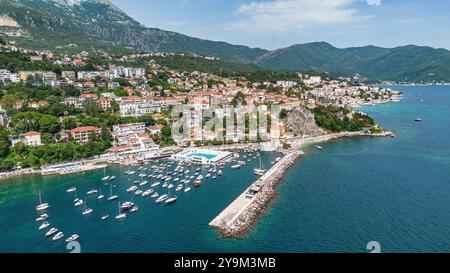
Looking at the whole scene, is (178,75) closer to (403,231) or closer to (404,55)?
(403,231)

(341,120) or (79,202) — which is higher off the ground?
(341,120)

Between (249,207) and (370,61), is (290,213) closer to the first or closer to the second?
(249,207)

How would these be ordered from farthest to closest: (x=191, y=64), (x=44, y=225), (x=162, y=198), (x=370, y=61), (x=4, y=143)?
(x=370, y=61) → (x=191, y=64) → (x=4, y=143) → (x=162, y=198) → (x=44, y=225)

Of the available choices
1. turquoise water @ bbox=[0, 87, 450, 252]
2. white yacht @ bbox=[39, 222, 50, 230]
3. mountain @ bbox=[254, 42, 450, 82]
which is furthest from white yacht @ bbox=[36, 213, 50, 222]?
mountain @ bbox=[254, 42, 450, 82]

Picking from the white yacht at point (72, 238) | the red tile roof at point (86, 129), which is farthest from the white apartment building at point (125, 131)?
the white yacht at point (72, 238)

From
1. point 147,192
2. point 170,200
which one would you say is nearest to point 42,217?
point 147,192
